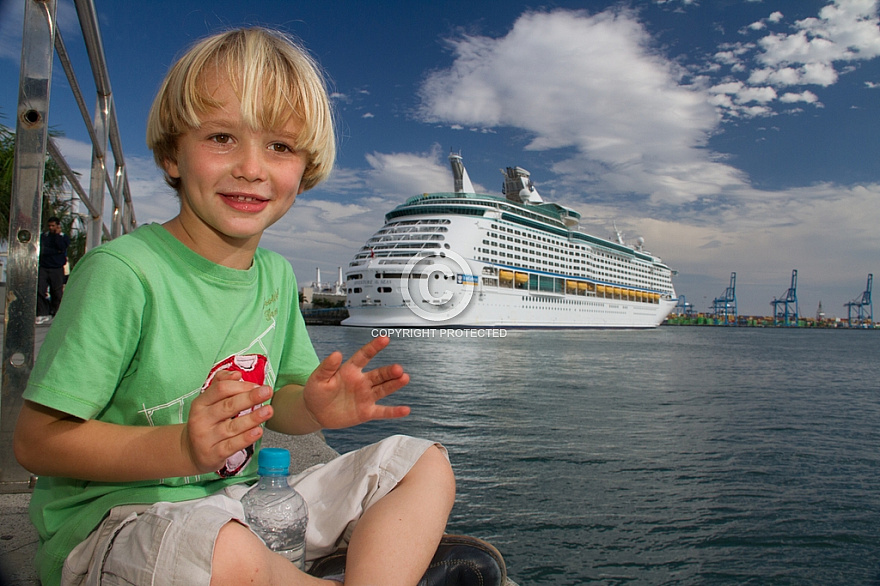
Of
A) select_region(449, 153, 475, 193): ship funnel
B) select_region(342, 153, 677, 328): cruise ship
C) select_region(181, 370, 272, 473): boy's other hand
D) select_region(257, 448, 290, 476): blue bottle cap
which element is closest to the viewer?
select_region(181, 370, 272, 473): boy's other hand

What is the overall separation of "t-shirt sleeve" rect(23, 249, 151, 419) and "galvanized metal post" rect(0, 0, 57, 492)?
60 centimetres

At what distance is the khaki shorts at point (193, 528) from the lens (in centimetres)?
70

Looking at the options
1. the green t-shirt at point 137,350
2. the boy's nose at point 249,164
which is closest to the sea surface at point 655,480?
the green t-shirt at point 137,350

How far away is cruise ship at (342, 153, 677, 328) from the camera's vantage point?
2569cm

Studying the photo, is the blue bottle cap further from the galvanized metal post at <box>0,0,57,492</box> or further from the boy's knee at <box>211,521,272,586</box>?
the galvanized metal post at <box>0,0,57,492</box>

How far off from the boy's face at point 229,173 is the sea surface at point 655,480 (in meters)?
2.07

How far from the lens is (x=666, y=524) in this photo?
10.2ft

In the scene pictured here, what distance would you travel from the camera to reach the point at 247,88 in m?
0.89

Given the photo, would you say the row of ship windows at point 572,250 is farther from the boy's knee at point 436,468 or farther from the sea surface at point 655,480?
the boy's knee at point 436,468

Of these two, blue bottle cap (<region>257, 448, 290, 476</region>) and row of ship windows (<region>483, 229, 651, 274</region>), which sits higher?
row of ship windows (<region>483, 229, 651, 274</region>)

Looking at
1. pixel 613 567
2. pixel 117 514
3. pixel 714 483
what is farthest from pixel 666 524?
pixel 117 514

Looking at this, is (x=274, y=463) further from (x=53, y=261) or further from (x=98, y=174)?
(x=53, y=261)

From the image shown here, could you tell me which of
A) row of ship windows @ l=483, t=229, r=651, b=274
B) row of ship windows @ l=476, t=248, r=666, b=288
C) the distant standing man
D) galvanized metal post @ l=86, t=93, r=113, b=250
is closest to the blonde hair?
galvanized metal post @ l=86, t=93, r=113, b=250
